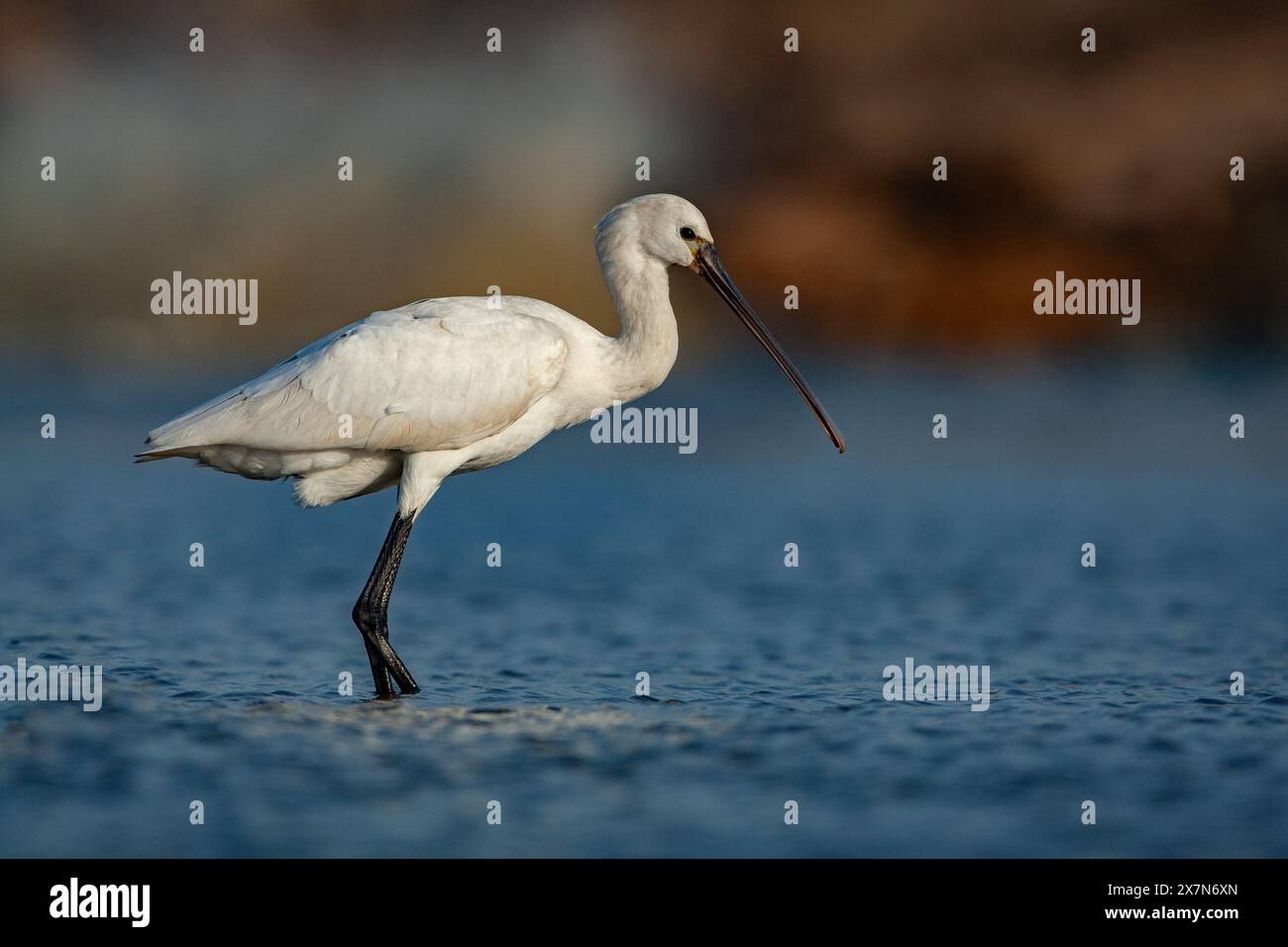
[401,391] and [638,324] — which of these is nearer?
[401,391]

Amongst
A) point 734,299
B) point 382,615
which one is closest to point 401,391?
point 382,615

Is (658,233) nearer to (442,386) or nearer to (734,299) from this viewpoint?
(734,299)

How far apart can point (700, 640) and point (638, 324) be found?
3454 millimetres

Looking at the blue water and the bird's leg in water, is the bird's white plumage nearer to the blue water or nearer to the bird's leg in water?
the bird's leg in water

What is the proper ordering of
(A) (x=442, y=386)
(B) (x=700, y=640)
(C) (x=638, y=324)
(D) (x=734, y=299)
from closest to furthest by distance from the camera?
(A) (x=442, y=386) < (C) (x=638, y=324) < (D) (x=734, y=299) < (B) (x=700, y=640)

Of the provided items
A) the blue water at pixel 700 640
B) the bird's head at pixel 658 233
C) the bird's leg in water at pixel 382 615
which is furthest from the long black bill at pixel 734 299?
the bird's leg in water at pixel 382 615

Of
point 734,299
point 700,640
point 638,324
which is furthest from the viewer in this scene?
point 700,640

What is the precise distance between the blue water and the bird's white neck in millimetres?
2139

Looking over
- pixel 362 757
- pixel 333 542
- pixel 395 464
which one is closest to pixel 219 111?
pixel 333 542

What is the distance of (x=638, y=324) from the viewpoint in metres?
11.3

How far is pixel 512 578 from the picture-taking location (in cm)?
1736

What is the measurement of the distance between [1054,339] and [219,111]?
14.8m

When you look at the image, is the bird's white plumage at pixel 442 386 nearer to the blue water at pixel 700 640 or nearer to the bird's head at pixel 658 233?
the bird's head at pixel 658 233

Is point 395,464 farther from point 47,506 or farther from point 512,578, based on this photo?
point 47,506
